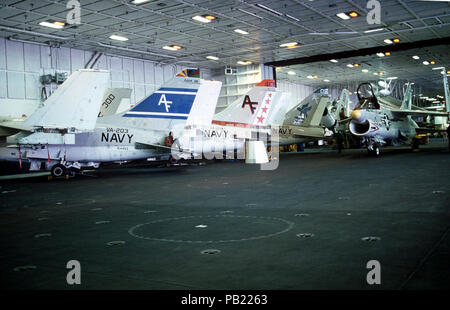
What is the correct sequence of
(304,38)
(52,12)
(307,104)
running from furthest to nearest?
(307,104) → (304,38) → (52,12)

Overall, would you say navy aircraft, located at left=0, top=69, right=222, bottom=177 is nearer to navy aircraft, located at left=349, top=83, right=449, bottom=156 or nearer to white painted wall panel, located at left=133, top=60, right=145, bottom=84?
navy aircraft, located at left=349, top=83, right=449, bottom=156

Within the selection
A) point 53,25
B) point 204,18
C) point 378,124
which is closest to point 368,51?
point 378,124

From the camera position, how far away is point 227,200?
8.84 metres

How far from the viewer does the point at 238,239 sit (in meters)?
5.20

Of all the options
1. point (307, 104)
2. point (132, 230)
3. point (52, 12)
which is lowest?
point (132, 230)

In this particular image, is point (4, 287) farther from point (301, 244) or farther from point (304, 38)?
point (304, 38)

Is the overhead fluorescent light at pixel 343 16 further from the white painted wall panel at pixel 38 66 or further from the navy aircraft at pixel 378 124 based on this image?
the white painted wall panel at pixel 38 66

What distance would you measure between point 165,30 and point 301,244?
2209 centimetres

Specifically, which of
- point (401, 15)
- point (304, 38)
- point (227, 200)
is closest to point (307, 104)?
point (304, 38)

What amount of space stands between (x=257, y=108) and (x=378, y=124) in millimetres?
6882

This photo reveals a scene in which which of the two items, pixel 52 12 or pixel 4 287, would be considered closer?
pixel 4 287

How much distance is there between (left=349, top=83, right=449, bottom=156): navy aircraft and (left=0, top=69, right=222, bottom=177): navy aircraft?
8206 mm

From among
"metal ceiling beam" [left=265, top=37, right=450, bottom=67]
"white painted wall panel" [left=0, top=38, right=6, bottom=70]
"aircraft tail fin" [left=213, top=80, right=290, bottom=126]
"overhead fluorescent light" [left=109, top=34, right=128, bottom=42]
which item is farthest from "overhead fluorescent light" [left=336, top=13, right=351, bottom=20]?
"white painted wall panel" [left=0, top=38, right=6, bottom=70]

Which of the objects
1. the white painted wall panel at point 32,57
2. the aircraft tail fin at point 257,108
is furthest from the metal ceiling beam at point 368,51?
the white painted wall panel at point 32,57
